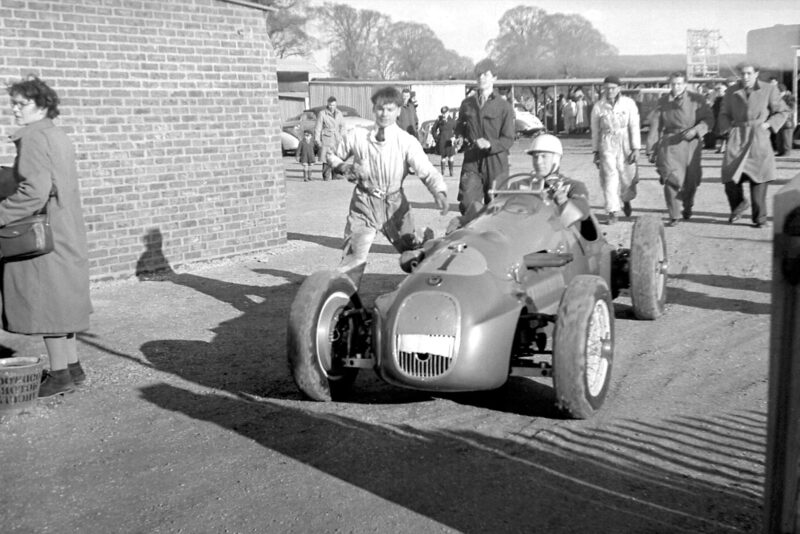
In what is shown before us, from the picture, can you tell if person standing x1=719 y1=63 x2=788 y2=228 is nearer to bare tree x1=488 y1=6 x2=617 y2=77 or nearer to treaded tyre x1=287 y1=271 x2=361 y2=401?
bare tree x1=488 y1=6 x2=617 y2=77

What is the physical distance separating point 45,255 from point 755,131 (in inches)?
393

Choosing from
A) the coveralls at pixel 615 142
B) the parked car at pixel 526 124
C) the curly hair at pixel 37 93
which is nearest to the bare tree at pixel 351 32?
the curly hair at pixel 37 93

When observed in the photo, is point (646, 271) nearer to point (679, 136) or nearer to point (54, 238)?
point (54, 238)

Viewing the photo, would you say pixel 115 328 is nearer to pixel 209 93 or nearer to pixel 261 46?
pixel 209 93

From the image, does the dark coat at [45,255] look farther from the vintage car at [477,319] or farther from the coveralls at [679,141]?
the coveralls at [679,141]

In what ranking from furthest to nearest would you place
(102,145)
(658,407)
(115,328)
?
(102,145), (115,328), (658,407)

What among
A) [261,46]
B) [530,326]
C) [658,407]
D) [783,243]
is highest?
[261,46]

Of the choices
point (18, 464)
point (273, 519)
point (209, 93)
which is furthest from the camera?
point (209, 93)

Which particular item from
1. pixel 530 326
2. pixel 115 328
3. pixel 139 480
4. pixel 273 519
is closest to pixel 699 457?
pixel 530 326

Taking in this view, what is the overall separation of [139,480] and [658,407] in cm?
301

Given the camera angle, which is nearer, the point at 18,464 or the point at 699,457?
the point at 699,457

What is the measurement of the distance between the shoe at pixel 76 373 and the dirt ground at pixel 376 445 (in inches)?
3.5

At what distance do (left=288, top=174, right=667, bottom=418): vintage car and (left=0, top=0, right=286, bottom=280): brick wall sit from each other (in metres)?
5.38

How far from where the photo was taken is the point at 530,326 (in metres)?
6.02
